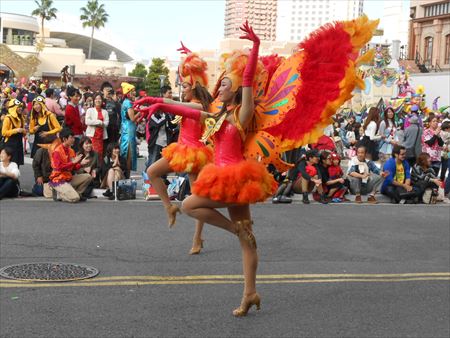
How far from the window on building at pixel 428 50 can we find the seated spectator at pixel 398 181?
140ft

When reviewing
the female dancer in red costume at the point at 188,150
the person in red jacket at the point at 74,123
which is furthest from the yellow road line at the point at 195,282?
the person in red jacket at the point at 74,123

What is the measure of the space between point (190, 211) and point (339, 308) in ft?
12.4

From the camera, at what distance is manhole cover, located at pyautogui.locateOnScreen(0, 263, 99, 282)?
759 centimetres

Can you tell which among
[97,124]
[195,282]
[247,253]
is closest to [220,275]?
[195,282]

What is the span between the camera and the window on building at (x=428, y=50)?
179 feet

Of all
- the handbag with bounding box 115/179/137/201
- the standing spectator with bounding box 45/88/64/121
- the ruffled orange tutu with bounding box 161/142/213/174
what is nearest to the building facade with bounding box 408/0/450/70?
the standing spectator with bounding box 45/88/64/121

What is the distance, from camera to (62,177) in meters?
11.8

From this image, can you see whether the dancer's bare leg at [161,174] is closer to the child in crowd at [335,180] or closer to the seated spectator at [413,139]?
the child in crowd at [335,180]

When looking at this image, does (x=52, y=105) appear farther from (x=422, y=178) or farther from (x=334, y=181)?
(x=422, y=178)

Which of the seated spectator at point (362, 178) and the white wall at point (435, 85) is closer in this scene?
the seated spectator at point (362, 178)

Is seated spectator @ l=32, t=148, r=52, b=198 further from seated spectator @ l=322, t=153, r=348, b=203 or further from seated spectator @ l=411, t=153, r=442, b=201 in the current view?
seated spectator @ l=411, t=153, r=442, b=201

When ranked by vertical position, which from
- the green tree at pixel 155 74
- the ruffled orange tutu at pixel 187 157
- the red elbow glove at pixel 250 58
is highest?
the green tree at pixel 155 74

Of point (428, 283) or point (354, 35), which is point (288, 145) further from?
point (428, 283)

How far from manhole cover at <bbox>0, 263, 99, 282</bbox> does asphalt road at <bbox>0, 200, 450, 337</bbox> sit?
181 mm
